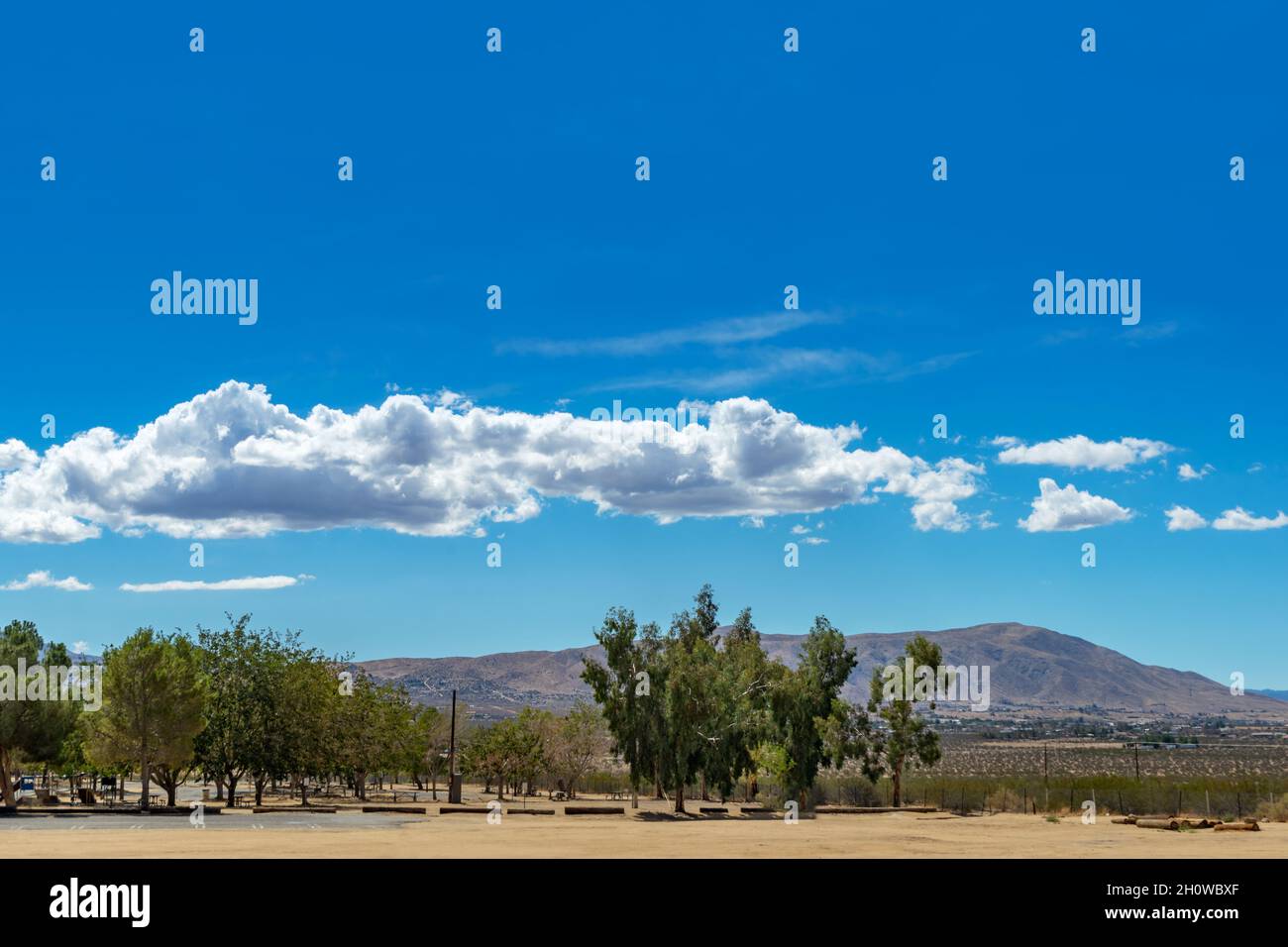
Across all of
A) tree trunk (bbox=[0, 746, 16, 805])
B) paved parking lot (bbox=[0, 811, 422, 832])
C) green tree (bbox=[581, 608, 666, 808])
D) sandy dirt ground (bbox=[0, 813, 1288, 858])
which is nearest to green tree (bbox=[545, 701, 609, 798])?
green tree (bbox=[581, 608, 666, 808])

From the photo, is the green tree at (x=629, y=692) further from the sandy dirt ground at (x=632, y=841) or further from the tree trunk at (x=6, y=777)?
the tree trunk at (x=6, y=777)

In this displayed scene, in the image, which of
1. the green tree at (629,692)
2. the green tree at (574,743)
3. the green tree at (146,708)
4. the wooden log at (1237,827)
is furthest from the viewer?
the green tree at (574,743)

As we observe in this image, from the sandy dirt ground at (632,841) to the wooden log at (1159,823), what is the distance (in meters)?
1.31

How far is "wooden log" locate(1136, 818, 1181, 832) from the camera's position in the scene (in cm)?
5338

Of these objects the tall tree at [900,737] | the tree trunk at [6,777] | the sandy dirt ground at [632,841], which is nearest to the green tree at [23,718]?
the tree trunk at [6,777]

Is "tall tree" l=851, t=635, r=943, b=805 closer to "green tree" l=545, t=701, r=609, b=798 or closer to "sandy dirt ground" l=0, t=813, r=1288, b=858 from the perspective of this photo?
"green tree" l=545, t=701, r=609, b=798

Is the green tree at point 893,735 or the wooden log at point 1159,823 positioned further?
the green tree at point 893,735

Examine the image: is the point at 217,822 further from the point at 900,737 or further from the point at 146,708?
the point at 900,737

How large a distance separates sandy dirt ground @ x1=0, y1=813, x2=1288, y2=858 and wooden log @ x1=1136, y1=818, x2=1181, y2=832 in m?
1.31

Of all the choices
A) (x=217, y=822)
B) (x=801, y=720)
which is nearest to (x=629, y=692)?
(x=801, y=720)

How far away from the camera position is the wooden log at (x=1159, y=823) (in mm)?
53375
